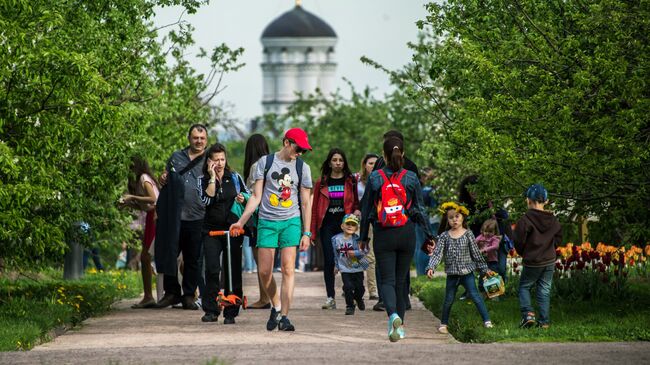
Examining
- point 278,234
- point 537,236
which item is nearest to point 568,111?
point 537,236

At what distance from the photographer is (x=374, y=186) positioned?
46.3 feet

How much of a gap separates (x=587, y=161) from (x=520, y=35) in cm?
260

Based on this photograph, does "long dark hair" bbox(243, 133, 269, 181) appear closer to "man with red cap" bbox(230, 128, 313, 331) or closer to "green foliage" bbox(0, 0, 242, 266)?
"green foliage" bbox(0, 0, 242, 266)

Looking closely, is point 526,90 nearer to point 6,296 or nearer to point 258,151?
point 258,151

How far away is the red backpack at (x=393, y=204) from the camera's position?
45.7ft

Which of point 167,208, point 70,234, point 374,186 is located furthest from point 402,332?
point 70,234

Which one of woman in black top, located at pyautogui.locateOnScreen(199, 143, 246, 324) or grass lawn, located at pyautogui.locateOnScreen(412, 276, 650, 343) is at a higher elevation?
woman in black top, located at pyautogui.locateOnScreen(199, 143, 246, 324)

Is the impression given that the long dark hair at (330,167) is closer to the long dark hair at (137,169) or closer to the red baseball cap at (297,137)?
the long dark hair at (137,169)

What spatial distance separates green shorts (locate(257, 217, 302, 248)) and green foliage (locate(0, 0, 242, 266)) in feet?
5.84

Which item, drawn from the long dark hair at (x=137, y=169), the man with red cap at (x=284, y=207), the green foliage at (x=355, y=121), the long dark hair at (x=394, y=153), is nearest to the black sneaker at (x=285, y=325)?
the man with red cap at (x=284, y=207)

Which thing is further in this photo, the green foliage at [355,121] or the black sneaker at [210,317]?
the green foliage at [355,121]

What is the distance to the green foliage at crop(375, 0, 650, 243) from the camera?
13859 millimetres

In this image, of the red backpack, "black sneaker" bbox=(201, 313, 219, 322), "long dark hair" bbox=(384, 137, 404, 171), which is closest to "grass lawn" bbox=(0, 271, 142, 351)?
"black sneaker" bbox=(201, 313, 219, 322)

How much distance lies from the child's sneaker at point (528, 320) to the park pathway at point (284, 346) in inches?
25.2
